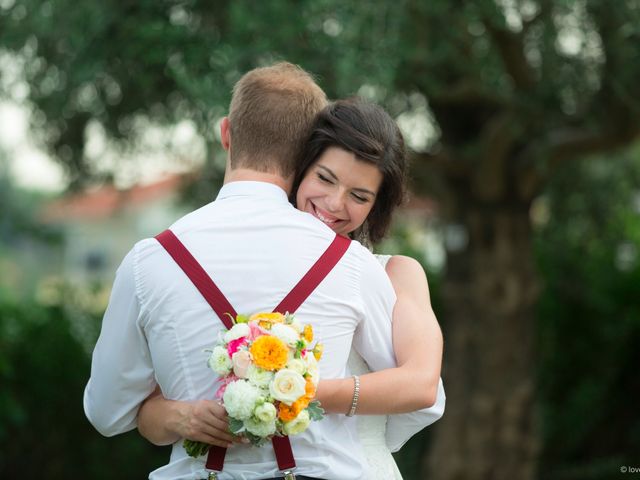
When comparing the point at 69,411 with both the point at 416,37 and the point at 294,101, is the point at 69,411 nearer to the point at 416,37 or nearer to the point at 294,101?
the point at 416,37

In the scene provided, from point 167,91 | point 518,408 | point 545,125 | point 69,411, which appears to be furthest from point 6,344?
point 545,125

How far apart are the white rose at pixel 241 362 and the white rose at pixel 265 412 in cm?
9

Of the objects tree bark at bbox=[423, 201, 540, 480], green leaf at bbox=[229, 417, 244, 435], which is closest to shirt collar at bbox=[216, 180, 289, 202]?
green leaf at bbox=[229, 417, 244, 435]

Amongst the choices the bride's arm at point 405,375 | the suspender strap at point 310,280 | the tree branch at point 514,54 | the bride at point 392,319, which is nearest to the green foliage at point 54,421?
the tree branch at point 514,54

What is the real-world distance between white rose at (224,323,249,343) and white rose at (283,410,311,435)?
204mm

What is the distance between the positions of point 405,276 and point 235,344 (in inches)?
23.0

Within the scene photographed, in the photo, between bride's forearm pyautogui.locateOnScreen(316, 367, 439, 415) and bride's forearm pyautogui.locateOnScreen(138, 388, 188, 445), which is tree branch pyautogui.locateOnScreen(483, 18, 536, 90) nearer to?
bride's forearm pyautogui.locateOnScreen(316, 367, 439, 415)

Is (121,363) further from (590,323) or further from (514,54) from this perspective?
(590,323)

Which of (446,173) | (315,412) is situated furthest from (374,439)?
(446,173)

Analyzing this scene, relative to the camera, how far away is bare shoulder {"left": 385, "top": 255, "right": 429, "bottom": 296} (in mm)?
2510

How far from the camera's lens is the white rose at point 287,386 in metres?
2.10

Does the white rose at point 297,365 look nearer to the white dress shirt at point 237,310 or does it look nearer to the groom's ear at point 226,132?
the white dress shirt at point 237,310

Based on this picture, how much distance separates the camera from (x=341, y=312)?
2.28m

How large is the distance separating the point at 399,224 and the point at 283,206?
6.70m
